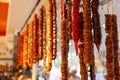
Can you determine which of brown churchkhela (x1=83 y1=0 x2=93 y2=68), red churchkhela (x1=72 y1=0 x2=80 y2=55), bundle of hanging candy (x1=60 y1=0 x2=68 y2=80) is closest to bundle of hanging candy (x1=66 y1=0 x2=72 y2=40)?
bundle of hanging candy (x1=60 y1=0 x2=68 y2=80)

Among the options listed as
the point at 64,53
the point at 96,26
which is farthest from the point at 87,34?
the point at 64,53

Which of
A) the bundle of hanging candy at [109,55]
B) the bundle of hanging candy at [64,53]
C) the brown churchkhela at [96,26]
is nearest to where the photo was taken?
the bundle of hanging candy at [109,55]

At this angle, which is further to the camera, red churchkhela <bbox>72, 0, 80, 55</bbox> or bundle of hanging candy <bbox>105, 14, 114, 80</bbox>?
red churchkhela <bbox>72, 0, 80, 55</bbox>

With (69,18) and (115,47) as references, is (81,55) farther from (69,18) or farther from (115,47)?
(69,18)

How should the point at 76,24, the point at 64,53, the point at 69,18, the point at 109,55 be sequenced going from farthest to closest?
the point at 69,18 → the point at 64,53 → the point at 76,24 → the point at 109,55

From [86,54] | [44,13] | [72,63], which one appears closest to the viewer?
[86,54]

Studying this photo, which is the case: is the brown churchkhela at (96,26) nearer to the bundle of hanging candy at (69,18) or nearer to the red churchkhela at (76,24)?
the red churchkhela at (76,24)

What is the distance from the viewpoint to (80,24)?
4.49 ft

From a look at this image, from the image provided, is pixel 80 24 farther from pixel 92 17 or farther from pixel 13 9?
pixel 13 9

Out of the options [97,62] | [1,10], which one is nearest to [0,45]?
[1,10]

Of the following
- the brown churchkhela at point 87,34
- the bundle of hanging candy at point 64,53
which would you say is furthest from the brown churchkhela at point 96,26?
the bundle of hanging candy at point 64,53

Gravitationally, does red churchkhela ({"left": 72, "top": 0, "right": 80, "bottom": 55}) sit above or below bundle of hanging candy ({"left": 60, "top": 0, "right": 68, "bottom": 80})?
above

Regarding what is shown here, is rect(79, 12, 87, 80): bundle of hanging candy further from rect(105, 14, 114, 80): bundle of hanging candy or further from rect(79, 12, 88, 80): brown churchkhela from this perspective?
rect(105, 14, 114, 80): bundle of hanging candy

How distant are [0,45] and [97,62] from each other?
189 inches
